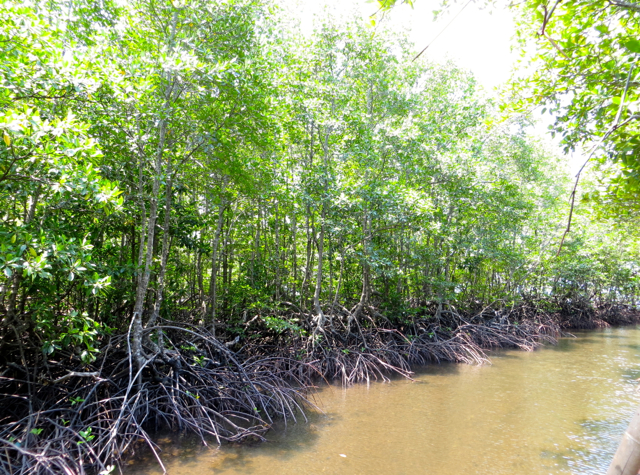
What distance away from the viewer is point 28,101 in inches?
125

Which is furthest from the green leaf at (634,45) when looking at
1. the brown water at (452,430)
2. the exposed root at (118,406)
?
the exposed root at (118,406)

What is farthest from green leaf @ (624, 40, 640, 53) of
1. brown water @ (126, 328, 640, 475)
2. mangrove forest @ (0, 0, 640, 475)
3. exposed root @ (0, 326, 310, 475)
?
exposed root @ (0, 326, 310, 475)

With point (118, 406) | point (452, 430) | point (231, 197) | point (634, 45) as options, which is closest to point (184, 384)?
point (118, 406)

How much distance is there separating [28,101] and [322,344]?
18.5 feet

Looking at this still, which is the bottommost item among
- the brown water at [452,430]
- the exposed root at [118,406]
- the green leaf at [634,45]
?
the brown water at [452,430]

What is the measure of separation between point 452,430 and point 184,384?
3.46m

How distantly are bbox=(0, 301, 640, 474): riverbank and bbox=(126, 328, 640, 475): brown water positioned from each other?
13.3 inches

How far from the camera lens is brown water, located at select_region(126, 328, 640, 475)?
12.8ft

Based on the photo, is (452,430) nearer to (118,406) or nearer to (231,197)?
(118,406)

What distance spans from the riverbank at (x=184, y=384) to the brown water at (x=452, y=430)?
0.34m

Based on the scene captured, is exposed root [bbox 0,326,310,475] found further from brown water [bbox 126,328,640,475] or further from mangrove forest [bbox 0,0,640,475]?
brown water [bbox 126,328,640,475]

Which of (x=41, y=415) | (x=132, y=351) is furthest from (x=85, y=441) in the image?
(x=132, y=351)

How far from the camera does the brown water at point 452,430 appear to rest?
3.90 m

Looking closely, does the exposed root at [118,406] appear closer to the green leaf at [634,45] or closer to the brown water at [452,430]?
the brown water at [452,430]
